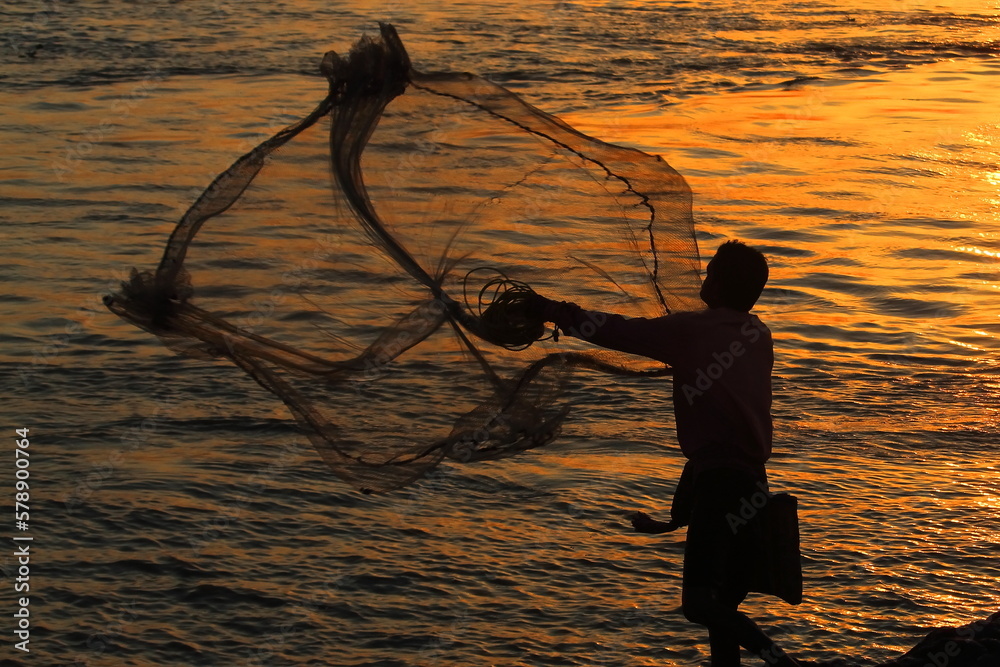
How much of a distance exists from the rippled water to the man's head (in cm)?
200

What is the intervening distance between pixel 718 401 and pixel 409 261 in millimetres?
1418

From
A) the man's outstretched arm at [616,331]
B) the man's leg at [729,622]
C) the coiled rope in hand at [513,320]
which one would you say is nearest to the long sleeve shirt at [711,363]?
the man's outstretched arm at [616,331]

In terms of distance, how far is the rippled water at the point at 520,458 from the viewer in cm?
611

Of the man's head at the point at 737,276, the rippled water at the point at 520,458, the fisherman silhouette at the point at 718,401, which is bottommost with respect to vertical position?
the rippled water at the point at 520,458

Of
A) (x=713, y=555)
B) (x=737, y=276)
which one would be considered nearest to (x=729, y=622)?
(x=713, y=555)

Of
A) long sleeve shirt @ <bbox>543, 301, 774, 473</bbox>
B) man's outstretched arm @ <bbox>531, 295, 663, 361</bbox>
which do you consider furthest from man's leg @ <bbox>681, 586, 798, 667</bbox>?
man's outstretched arm @ <bbox>531, 295, 663, 361</bbox>

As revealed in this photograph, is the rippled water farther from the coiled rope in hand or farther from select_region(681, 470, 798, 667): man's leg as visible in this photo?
the coiled rope in hand

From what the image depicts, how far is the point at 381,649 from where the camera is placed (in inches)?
232

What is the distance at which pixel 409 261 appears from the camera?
203 inches

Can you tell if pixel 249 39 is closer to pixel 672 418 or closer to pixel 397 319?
pixel 672 418

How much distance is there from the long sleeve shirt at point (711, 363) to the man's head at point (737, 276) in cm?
6

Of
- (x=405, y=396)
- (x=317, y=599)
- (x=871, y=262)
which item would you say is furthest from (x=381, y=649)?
(x=871, y=262)

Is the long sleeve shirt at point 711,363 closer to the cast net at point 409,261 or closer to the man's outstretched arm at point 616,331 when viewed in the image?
the man's outstretched arm at point 616,331

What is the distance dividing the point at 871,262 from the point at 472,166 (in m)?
7.21
